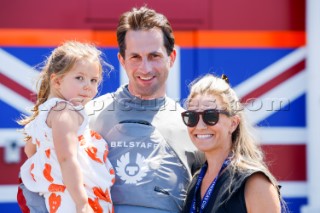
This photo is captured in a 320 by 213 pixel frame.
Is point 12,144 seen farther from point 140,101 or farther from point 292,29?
point 292,29

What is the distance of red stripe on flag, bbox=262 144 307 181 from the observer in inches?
115

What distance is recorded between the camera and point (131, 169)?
1.92 meters

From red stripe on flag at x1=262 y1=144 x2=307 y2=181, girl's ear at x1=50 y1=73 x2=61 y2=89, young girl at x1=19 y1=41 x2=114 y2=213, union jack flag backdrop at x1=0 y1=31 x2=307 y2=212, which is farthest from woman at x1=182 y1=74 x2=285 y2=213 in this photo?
red stripe on flag at x1=262 y1=144 x2=307 y2=181

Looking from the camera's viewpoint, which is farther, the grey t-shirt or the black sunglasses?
the grey t-shirt

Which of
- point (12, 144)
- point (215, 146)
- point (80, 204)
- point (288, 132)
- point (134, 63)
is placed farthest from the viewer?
point (288, 132)

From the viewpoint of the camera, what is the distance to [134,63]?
2039 mm

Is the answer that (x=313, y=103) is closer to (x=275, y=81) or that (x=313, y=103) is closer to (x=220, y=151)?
(x=275, y=81)

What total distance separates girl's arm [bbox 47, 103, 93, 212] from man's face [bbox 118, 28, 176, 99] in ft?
1.20

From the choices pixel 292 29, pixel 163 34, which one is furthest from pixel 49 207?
pixel 292 29

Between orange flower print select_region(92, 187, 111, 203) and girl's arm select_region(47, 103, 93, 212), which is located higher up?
girl's arm select_region(47, 103, 93, 212)

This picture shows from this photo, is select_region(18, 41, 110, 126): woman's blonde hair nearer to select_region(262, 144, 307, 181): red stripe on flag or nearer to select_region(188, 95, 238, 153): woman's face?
select_region(188, 95, 238, 153): woman's face

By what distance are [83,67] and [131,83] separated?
272 mm

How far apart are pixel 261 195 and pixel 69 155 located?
1.76 feet

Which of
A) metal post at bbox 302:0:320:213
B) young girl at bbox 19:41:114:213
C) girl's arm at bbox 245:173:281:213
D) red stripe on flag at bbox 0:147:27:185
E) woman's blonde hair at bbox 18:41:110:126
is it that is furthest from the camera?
metal post at bbox 302:0:320:213
